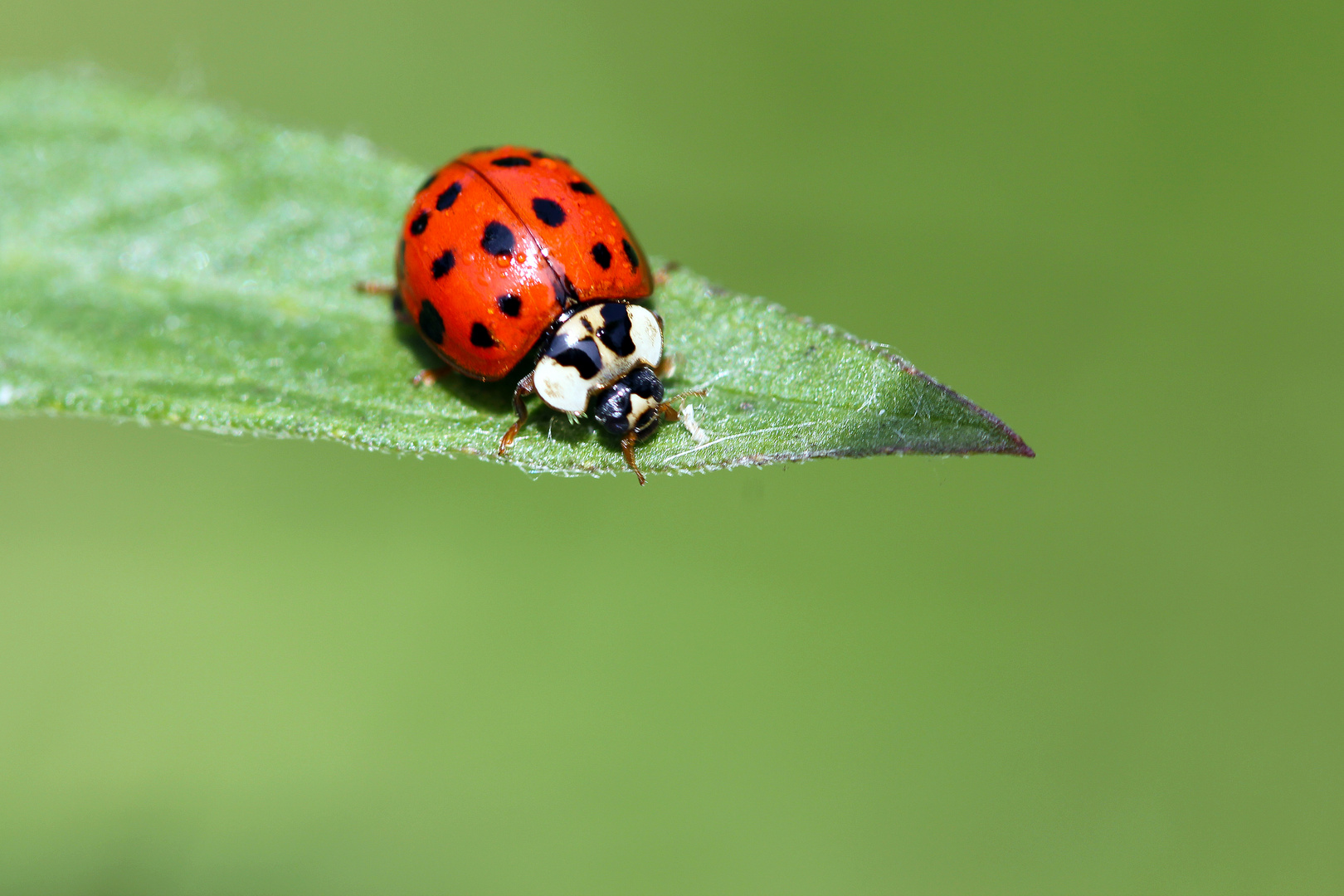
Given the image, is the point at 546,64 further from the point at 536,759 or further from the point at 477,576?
the point at 536,759

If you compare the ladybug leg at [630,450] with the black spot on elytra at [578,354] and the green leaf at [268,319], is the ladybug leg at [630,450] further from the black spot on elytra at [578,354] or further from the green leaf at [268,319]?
the black spot on elytra at [578,354]

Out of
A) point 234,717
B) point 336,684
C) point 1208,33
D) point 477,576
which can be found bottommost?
point 234,717

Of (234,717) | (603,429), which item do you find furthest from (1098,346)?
(234,717)

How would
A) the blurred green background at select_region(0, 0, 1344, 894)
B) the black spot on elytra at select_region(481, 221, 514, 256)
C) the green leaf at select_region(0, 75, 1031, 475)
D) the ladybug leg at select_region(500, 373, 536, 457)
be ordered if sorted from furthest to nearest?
the blurred green background at select_region(0, 0, 1344, 894)
the black spot on elytra at select_region(481, 221, 514, 256)
the ladybug leg at select_region(500, 373, 536, 457)
the green leaf at select_region(0, 75, 1031, 475)

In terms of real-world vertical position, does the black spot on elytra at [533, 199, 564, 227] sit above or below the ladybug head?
above

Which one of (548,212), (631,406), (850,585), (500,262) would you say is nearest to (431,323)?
(500,262)

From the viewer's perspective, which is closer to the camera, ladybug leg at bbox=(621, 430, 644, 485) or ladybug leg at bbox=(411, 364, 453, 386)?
ladybug leg at bbox=(621, 430, 644, 485)

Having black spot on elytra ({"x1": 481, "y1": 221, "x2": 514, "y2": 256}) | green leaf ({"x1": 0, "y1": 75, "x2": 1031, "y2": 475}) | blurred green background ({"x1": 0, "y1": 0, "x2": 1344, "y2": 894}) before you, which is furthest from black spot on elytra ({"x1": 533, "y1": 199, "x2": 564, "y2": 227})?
blurred green background ({"x1": 0, "y1": 0, "x2": 1344, "y2": 894})

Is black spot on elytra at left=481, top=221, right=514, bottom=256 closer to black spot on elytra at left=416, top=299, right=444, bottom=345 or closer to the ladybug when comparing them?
the ladybug
